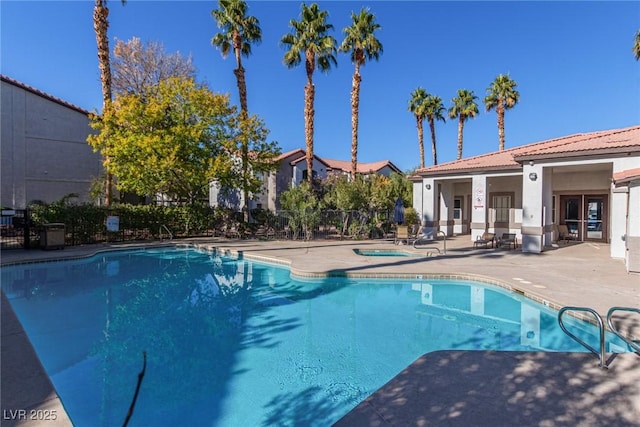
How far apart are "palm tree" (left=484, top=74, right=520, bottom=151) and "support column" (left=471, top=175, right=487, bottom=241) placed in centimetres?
1746

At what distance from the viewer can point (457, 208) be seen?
24.7 m

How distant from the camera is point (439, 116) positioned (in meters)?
36.9

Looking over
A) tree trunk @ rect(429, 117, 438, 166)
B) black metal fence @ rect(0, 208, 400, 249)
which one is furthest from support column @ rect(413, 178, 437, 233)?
tree trunk @ rect(429, 117, 438, 166)

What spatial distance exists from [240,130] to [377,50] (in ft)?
39.1

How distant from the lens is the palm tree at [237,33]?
917 inches

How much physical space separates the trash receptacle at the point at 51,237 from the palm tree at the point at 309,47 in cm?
1433

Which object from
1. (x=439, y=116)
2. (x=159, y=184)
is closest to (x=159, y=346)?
(x=159, y=184)

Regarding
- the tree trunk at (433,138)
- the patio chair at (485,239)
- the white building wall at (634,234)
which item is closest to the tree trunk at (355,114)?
the patio chair at (485,239)

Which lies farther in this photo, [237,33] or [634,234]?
[237,33]

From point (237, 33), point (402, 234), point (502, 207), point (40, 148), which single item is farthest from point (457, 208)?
point (40, 148)

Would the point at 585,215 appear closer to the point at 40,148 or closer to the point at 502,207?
the point at 502,207

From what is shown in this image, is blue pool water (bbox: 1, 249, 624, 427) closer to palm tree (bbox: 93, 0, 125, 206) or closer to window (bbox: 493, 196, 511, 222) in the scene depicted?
palm tree (bbox: 93, 0, 125, 206)

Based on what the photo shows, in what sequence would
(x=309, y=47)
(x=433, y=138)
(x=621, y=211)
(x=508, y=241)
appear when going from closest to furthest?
(x=621, y=211), (x=508, y=241), (x=309, y=47), (x=433, y=138)

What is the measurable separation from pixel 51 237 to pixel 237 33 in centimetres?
1653
